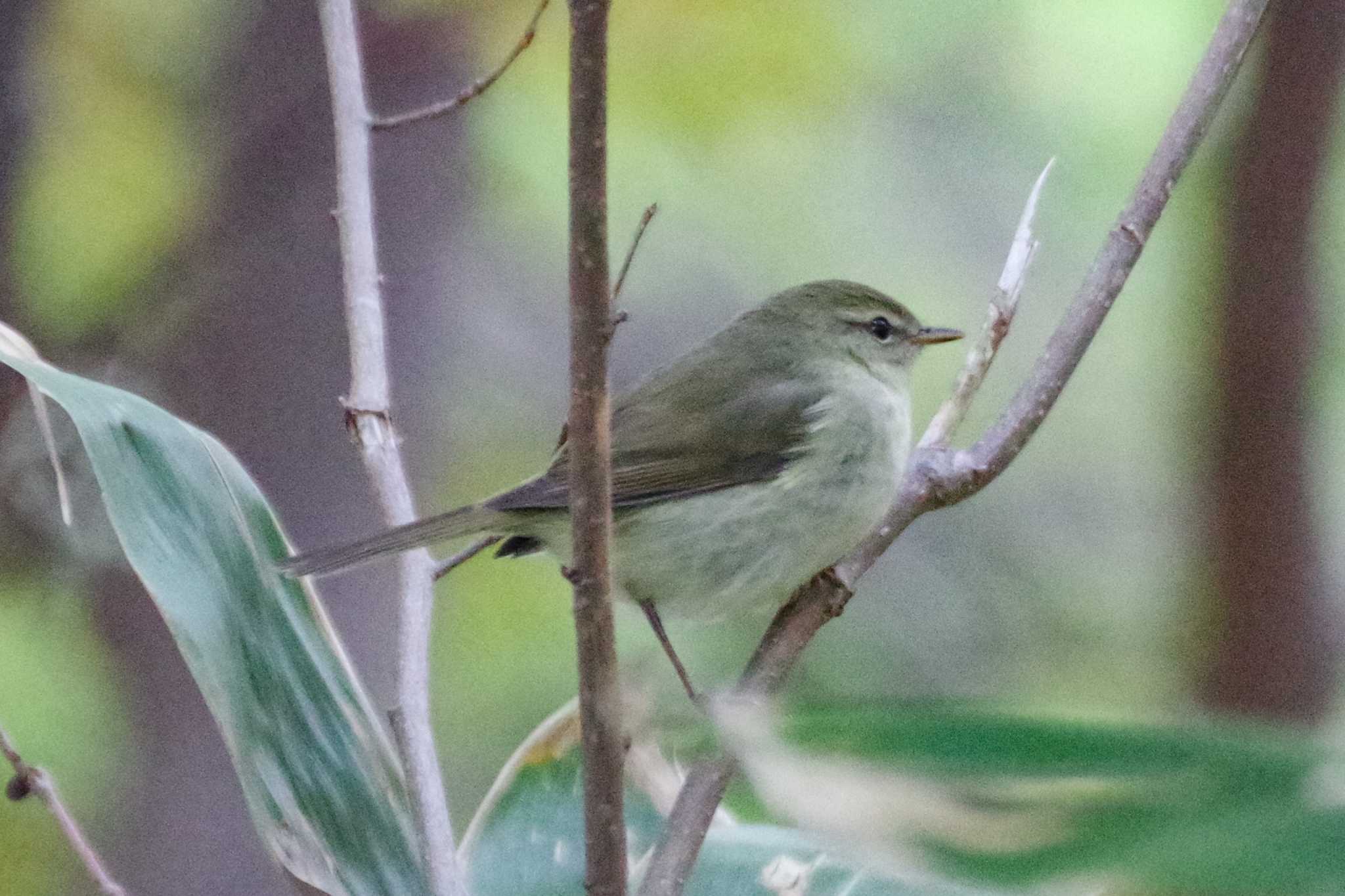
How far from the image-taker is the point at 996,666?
3.52 metres

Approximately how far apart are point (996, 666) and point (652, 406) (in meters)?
1.63

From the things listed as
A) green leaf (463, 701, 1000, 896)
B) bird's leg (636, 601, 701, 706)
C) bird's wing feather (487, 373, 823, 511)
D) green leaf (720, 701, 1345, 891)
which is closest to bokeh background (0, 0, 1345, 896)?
bird's leg (636, 601, 701, 706)

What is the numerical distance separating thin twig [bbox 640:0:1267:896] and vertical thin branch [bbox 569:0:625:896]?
607 millimetres

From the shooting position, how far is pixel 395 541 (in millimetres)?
1729

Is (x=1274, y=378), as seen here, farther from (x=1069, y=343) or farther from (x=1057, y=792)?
(x=1057, y=792)

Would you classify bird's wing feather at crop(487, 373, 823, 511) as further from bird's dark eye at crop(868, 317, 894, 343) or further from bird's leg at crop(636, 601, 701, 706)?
bird's dark eye at crop(868, 317, 894, 343)

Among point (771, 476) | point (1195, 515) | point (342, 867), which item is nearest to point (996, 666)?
point (1195, 515)

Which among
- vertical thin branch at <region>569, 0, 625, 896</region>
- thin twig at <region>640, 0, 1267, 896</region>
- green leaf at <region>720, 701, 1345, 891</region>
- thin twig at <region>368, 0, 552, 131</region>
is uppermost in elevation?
thin twig at <region>368, 0, 552, 131</region>

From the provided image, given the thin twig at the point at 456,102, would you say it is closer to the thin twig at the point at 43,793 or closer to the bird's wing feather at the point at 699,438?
the bird's wing feather at the point at 699,438

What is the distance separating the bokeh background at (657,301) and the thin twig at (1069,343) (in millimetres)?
920

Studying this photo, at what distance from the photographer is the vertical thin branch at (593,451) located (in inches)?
31.2

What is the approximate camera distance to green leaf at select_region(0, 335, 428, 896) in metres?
1.12

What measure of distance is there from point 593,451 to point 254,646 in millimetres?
464

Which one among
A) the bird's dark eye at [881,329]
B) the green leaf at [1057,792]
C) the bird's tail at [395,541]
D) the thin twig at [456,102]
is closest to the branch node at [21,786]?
the bird's tail at [395,541]
